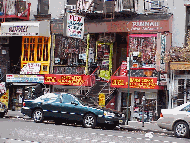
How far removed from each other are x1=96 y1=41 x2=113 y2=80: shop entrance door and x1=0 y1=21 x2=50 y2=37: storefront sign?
3.56 metres

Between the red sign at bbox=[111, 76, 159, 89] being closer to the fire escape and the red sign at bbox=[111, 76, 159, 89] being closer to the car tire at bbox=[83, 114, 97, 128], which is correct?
the car tire at bbox=[83, 114, 97, 128]

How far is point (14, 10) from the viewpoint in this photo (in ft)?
104

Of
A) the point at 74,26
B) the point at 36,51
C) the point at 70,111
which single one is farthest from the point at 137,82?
the point at 36,51

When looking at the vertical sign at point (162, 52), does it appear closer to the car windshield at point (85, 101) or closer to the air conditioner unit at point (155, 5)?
the air conditioner unit at point (155, 5)

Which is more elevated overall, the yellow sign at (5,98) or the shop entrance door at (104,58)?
the shop entrance door at (104,58)

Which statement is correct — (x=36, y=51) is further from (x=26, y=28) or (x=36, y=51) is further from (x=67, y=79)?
(x=67, y=79)

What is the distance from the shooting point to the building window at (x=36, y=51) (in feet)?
105

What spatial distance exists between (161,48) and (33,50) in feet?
32.8

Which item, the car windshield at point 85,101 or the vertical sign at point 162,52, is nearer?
the car windshield at point 85,101

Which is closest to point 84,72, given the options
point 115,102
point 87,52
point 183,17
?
point 87,52

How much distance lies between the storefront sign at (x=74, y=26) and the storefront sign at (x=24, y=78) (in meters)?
5.02

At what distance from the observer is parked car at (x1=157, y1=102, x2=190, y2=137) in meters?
18.3

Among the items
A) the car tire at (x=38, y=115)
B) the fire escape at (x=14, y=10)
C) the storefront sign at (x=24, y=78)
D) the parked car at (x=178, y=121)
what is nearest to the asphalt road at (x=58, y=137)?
the parked car at (x=178, y=121)

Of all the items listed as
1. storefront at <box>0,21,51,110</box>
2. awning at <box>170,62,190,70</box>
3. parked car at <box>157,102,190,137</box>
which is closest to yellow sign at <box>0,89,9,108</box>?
storefront at <box>0,21,51,110</box>
